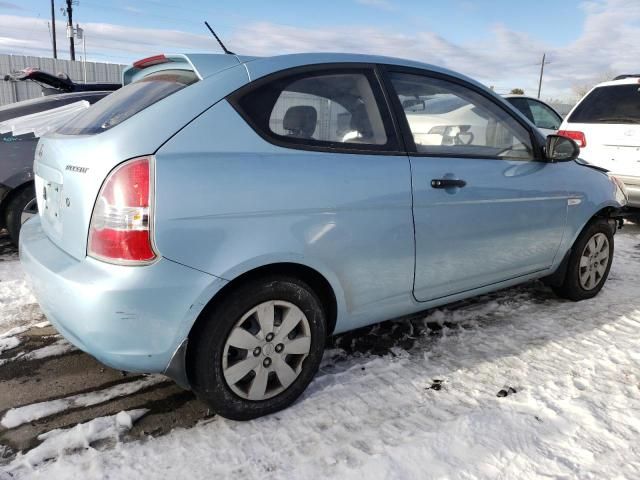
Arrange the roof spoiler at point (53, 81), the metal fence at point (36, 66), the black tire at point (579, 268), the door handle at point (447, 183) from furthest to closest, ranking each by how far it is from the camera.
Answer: the metal fence at point (36, 66), the roof spoiler at point (53, 81), the black tire at point (579, 268), the door handle at point (447, 183)

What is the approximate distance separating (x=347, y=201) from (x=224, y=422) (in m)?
1.19

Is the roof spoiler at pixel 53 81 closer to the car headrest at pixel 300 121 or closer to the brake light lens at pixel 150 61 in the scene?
the brake light lens at pixel 150 61

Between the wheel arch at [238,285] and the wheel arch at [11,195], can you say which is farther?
the wheel arch at [11,195]

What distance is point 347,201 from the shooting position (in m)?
2.48

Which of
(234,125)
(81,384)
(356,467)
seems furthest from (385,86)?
(81,384)

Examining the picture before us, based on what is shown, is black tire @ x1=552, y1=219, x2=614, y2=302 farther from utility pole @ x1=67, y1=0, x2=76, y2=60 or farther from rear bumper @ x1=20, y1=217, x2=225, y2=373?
utility pole @ x1=67, y1=0, x2=76, y2=60

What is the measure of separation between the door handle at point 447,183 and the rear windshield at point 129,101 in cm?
133

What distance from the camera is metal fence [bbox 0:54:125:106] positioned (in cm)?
1705

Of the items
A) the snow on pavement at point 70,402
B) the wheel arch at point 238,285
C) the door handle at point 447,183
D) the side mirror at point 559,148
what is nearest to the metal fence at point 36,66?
the snow on pavement at point 70,402

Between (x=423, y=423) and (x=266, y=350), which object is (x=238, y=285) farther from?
(x=423, y=423)

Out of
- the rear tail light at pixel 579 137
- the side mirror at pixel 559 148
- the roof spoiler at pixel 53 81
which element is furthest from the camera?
the rear tail light at pixel 579 137

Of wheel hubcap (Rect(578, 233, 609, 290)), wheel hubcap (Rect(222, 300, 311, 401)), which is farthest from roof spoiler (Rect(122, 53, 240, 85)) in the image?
wheel hubcap (Rect(578, 233, 609, 290))

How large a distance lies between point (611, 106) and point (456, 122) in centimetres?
437

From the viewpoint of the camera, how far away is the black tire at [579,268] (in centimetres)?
399
